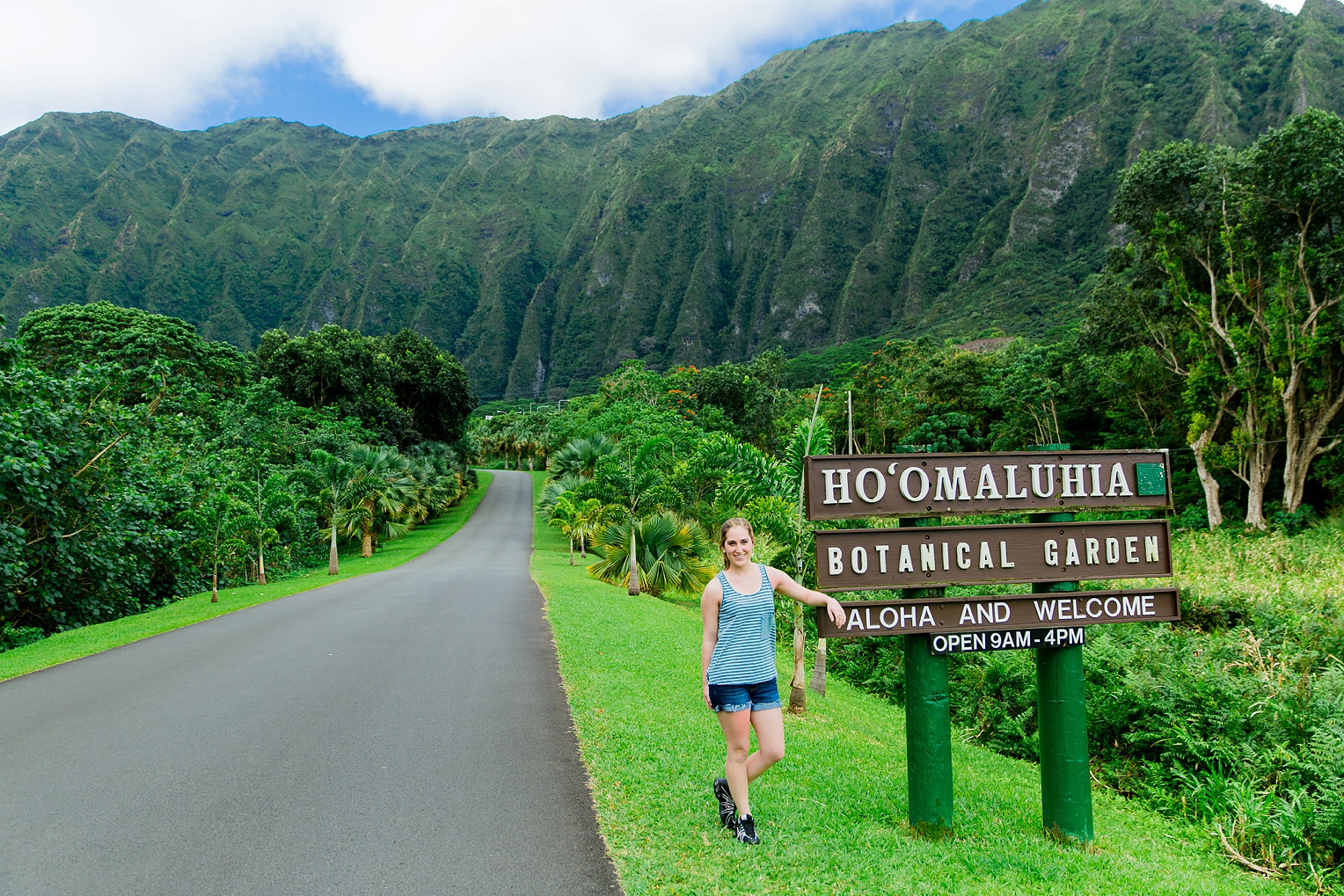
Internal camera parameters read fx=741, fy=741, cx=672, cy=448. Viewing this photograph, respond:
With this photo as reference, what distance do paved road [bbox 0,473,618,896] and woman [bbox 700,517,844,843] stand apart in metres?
1.00

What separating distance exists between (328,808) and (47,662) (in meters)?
8.02

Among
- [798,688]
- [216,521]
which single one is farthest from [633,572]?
[798,688]

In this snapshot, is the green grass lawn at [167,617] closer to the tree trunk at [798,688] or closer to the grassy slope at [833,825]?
the grassy slope at [833,825]

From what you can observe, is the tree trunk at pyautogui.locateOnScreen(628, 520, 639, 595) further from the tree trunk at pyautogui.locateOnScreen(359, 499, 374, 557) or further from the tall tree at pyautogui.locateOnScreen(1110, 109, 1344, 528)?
the tall tree at pyautogui.locateOnScreen(1110, 109, 1344, 528)

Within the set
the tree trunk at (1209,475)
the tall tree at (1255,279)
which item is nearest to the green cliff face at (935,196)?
the tall tree at (1255,279)

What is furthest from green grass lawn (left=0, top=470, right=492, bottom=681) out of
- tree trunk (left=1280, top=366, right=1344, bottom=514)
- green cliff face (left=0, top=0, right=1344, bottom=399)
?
green cliff face (left=0, top=0, right=1344, bottom=399)

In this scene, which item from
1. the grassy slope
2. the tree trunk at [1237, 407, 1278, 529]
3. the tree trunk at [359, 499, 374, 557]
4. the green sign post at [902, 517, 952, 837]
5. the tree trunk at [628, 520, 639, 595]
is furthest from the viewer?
the tree trunk at [359, 499, 374, 557]

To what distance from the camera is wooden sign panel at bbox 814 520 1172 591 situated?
4.75 metres

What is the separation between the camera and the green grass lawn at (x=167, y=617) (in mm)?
10734

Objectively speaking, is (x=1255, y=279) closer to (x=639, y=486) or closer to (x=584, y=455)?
(x=639, y=486)

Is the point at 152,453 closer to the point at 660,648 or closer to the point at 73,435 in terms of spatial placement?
the point at 73,435

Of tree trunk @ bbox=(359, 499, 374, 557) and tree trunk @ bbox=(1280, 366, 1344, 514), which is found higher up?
tree trunk @ bbox=(1280, 366, 1344, 514)

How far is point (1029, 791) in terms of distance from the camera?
637cm

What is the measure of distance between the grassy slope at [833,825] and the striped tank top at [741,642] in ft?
3.46
